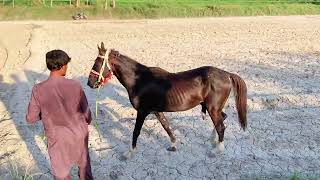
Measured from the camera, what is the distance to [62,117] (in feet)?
15.9

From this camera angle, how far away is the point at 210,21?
75.0 ft

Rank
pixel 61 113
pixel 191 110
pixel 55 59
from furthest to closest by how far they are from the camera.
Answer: pixel 191 110, pixel 61 113, pixel 55 59

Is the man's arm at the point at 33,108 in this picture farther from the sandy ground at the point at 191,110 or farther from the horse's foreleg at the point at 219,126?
the horse's foreleg at the point at 219,126

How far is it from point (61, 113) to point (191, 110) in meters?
4.50

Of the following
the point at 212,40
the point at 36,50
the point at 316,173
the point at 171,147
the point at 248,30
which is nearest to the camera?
the point at 316,173

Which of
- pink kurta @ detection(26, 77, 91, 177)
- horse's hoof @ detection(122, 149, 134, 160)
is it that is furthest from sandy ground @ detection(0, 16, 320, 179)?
pink kurta @ detection(26, 77, 91, 177)

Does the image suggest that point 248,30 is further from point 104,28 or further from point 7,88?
point 7,88

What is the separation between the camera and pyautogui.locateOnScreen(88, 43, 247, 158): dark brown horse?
6.61 metres

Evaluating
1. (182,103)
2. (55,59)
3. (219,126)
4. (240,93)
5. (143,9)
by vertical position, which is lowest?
(143,9)

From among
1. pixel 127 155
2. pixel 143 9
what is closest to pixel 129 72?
pixel 127 155

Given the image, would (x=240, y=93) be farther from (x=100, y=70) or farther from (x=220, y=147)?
(x=100, y=70)

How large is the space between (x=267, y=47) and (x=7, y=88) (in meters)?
8.78

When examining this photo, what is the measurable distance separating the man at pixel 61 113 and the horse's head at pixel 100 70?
61.8 inches

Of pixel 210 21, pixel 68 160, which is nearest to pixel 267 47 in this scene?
pixel 210 21
